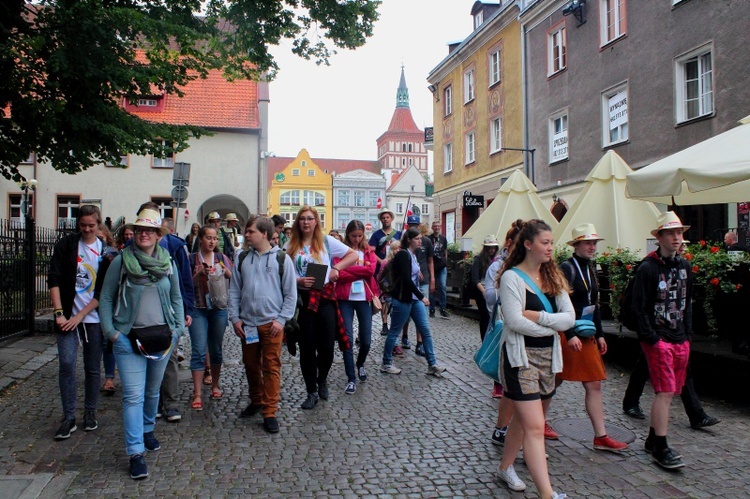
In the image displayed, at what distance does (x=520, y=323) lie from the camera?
4066mm

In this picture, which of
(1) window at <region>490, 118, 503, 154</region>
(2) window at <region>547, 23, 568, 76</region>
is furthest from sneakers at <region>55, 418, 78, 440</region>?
(1) window at <region>490, 118, 503, 154</region>

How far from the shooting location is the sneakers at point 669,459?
478cm

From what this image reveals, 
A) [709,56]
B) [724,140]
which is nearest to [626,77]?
[709,56]

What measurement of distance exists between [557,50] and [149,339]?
21.1 metres

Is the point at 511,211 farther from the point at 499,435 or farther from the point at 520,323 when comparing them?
the point at 520,323

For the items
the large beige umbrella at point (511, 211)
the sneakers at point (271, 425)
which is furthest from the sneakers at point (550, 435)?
the large beige umbrella at point (511, 211)

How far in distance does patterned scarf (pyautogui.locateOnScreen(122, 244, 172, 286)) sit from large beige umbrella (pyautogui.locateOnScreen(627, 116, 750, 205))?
535cm

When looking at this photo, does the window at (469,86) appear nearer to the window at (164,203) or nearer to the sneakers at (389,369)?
the window at (164,203)

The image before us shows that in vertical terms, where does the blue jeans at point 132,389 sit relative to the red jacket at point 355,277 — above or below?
below

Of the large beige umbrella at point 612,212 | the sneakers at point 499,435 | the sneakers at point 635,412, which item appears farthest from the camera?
the large beige umbrella at point 612,212

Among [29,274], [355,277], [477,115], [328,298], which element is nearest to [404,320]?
[355,277]

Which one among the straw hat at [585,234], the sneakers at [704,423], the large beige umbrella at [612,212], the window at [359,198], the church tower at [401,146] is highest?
the church tower at [401,146]

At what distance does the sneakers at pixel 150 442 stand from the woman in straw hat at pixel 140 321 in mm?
227

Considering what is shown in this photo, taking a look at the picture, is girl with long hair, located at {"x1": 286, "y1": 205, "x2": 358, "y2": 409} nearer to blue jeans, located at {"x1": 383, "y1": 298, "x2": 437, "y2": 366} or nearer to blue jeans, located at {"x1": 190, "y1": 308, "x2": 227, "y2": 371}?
blue jeans, located at {"x1": 190, "y1": 308, "x2": 227, "y2": 371}
